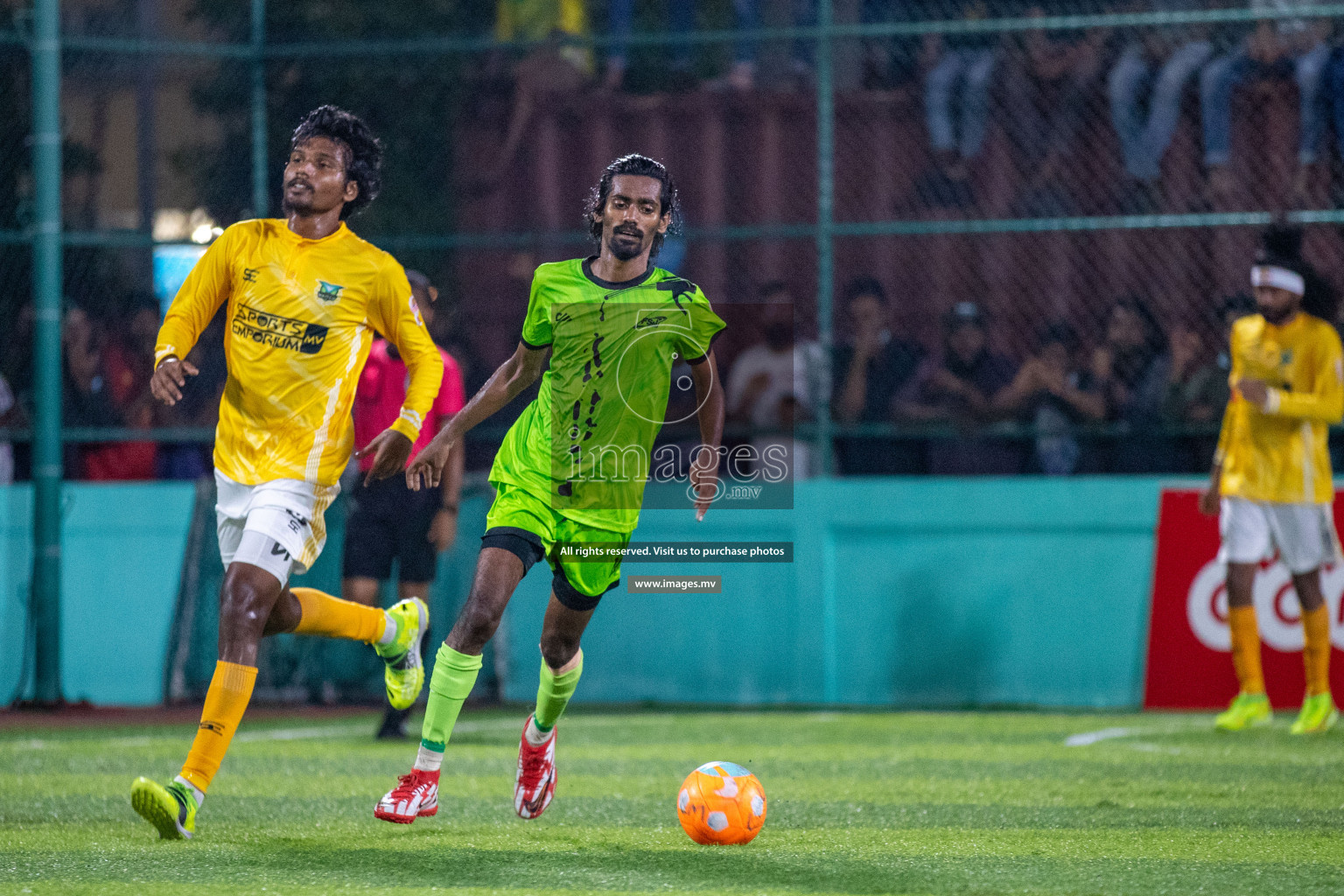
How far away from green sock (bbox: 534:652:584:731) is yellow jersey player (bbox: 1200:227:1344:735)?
15.8 ft

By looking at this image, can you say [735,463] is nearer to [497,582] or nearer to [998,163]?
[998,163]

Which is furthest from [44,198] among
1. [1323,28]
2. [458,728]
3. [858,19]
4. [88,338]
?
[1323,28]

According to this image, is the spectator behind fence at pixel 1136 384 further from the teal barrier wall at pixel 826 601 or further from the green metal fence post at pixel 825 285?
the green metal fence post at pixel 825 285

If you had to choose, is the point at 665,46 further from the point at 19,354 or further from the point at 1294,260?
the point at 19,354

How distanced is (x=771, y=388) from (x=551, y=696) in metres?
5.17

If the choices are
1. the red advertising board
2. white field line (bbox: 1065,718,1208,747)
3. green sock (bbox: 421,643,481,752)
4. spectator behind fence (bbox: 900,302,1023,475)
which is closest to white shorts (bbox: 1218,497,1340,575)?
the red advertising board

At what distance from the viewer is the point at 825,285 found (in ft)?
36.6

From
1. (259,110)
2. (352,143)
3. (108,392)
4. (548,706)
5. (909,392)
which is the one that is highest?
(259,110)

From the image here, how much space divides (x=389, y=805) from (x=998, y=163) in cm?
718

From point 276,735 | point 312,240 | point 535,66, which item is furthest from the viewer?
point 535,66

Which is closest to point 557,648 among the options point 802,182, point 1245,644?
point 1245,644

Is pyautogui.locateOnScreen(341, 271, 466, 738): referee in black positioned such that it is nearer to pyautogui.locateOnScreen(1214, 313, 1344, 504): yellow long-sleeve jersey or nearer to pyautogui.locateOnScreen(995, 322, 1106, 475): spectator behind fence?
pyautogui.locateOnScreen(995, 322, 1106, 475): spectator behind fence

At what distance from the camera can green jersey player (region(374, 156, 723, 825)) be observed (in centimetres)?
586

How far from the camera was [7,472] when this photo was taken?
1135 cm
